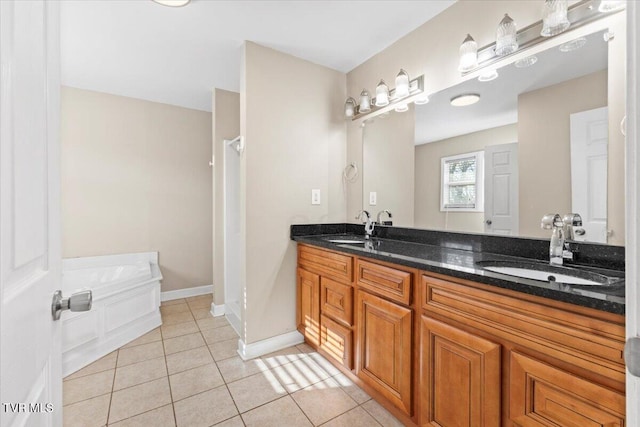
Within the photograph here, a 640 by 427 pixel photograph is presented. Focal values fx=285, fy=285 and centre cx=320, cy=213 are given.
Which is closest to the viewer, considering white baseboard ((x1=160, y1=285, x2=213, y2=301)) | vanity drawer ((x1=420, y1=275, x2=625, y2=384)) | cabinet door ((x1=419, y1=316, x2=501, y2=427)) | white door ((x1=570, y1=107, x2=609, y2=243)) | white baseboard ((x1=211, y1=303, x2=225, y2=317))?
vanity drawer ((x1=420, y1=275, x2=625, y2=384))

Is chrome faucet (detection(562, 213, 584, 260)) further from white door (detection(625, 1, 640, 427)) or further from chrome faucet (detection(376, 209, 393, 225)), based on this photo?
chrome faucet (detection(376, 209, 393, 225))

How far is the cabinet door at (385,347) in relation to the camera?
1.40 metres

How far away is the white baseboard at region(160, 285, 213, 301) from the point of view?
3479 mm

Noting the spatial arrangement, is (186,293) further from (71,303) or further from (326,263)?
(71,303)

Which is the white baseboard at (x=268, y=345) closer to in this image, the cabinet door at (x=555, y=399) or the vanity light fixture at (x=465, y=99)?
the cabinet door at (x=555, y=399)

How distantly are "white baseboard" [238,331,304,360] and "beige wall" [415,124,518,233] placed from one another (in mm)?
1369

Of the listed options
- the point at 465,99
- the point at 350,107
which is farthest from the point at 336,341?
the point at 350,107

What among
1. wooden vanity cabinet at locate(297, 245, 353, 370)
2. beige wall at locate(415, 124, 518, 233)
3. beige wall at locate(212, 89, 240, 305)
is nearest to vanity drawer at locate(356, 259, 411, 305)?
wooden vanity cabinet at locate(297, 245, 353, 370)

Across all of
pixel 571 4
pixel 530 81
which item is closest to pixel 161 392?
pixel 530 81

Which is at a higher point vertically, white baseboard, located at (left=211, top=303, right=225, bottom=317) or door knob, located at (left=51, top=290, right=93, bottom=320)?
door knob, located at (left=51, top=290, right=93, bottom=320)

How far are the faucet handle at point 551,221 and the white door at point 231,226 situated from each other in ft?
8.79

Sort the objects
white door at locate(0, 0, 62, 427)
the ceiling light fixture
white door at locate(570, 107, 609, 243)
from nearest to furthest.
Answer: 1. white door at locate(0, 0, 62, 427)
2. white door at locate(570, 107, 609, 243)
3. the ceiling light fixture

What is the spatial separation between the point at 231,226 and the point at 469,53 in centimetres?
264

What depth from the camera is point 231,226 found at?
319cm
